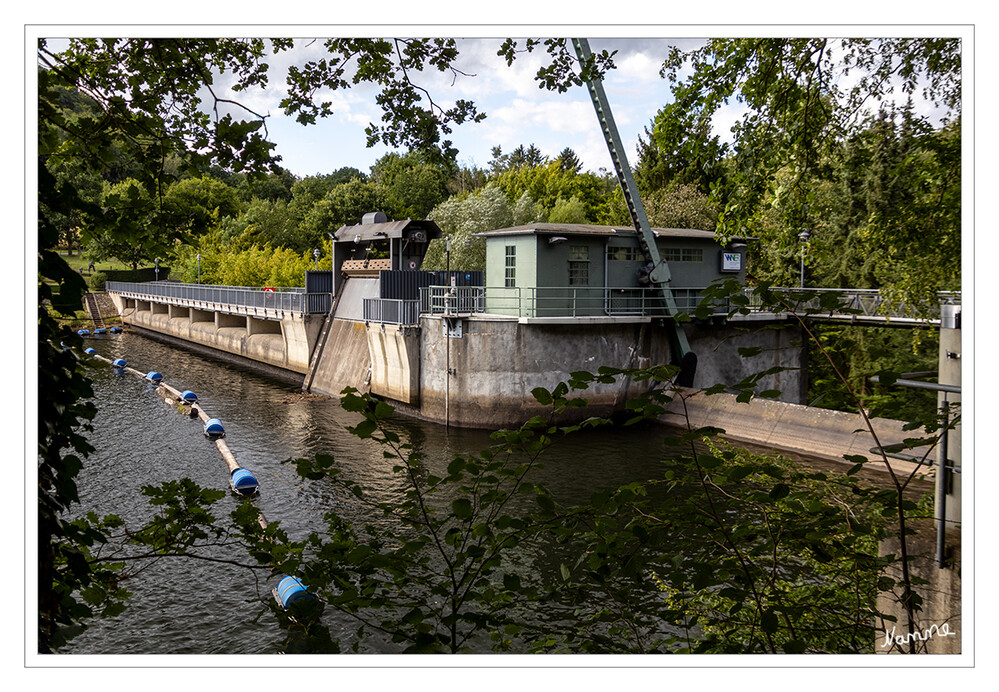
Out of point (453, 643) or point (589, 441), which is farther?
point (589, 441)

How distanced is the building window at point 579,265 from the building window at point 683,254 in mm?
3136

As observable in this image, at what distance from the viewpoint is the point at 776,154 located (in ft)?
19.8

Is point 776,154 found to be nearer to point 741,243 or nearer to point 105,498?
point 105,498

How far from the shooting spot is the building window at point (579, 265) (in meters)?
20.8

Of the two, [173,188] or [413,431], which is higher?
[173,188]

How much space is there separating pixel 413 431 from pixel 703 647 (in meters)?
16.2

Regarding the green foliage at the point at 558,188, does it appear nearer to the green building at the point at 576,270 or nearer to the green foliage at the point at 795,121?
the green building at the point at 576,270

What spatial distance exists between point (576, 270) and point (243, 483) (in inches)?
440

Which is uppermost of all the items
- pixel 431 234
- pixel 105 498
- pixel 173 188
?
pixel 431 234

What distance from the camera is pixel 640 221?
68.7 feet

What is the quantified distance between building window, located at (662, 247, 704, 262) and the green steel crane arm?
0.36m

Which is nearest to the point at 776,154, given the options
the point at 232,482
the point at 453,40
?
the point at 453,40

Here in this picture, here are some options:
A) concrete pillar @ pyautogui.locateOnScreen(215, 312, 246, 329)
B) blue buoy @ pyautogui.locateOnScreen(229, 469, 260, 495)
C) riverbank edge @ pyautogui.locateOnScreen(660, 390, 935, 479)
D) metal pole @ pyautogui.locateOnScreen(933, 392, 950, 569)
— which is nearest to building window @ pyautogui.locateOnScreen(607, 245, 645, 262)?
riverbank edge @ pyautogui.locateOnScreen(660, 390, 935, 479)

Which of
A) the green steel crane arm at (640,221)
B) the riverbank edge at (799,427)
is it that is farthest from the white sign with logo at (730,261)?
the riverbank edge at (799,427)
